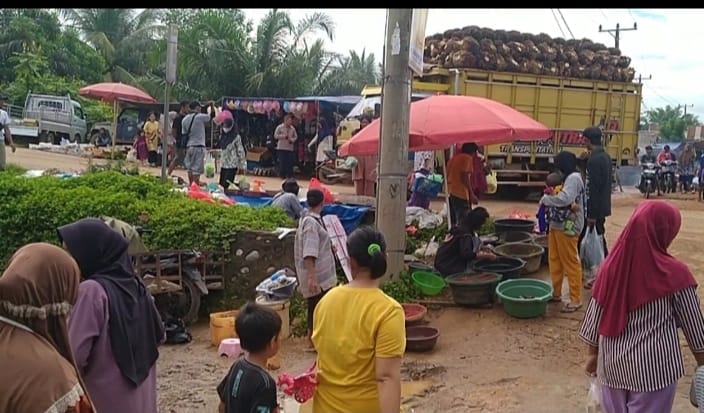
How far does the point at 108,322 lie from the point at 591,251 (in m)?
5.95

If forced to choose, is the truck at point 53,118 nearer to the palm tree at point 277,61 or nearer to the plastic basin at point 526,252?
the palm tree at point 277,61

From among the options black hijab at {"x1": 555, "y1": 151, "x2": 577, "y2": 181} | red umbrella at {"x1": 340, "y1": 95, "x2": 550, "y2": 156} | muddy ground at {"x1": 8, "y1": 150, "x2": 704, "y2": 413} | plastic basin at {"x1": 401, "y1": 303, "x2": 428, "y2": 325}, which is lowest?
muddy ground at {"x1": 8, "y1": 150, "x2": 704, "y2": 413}

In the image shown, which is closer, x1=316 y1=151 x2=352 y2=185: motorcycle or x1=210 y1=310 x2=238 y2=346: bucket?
x1=210 y1=310 x2=238 y2=346: bucket

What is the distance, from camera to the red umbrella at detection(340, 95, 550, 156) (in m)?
8.22

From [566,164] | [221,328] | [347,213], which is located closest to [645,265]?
[566,164]

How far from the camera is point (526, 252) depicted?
8.73 m

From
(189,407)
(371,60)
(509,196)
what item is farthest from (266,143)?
(371,60)

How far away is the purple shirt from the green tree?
1993 inches

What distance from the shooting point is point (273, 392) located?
3.01m

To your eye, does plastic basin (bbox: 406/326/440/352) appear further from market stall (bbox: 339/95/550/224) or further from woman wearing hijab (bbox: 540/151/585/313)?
market stall (bbox: 339/95/550/224)

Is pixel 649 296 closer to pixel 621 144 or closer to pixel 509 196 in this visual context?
pixel 509 196

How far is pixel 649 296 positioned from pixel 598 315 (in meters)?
0.30

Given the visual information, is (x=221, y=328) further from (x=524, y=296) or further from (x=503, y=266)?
(x=503, y=266)

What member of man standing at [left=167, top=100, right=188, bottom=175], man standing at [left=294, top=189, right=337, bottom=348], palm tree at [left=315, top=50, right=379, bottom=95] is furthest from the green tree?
man standing at [left=294, top=189, right=337, bottom=348]
